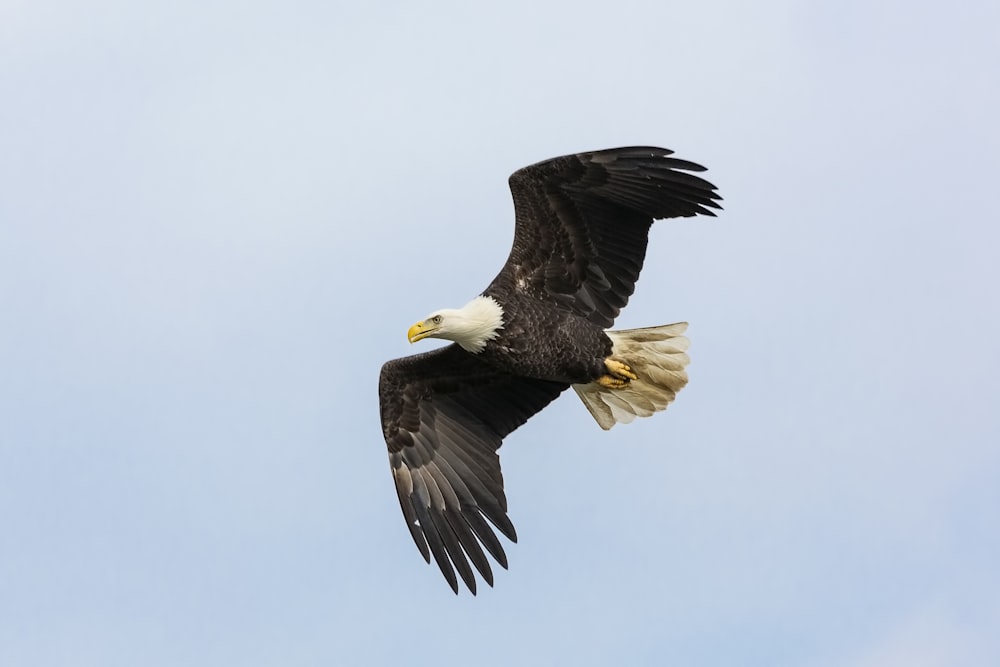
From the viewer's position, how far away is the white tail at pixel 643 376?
13336 millimetres

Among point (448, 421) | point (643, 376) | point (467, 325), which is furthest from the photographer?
point (448, 421)

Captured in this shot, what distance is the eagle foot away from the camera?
13.1 metres

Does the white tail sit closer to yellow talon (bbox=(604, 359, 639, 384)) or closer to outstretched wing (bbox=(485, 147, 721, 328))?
yellow talon (bbox=(604, 359, 639, 384))

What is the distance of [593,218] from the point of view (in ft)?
41.5

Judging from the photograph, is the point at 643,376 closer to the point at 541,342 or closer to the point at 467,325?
the point at 541,342

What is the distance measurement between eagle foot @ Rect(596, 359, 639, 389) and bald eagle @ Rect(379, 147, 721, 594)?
11mm

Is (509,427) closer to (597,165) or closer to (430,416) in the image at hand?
(430,416)

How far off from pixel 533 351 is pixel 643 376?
1.28 meters

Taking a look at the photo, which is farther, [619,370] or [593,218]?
[619,370]

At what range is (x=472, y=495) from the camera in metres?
13.2

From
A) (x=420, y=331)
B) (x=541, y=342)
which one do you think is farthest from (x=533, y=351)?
(x=420, y=331)

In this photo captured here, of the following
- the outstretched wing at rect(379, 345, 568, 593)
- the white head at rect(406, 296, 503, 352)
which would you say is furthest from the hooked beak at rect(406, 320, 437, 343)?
the outstretched wing at rect(379, 345, 568, 593)

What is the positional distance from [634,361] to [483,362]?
1170 mm

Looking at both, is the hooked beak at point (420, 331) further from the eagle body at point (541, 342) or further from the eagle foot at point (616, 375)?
the eagle foot at point (616, 375)
